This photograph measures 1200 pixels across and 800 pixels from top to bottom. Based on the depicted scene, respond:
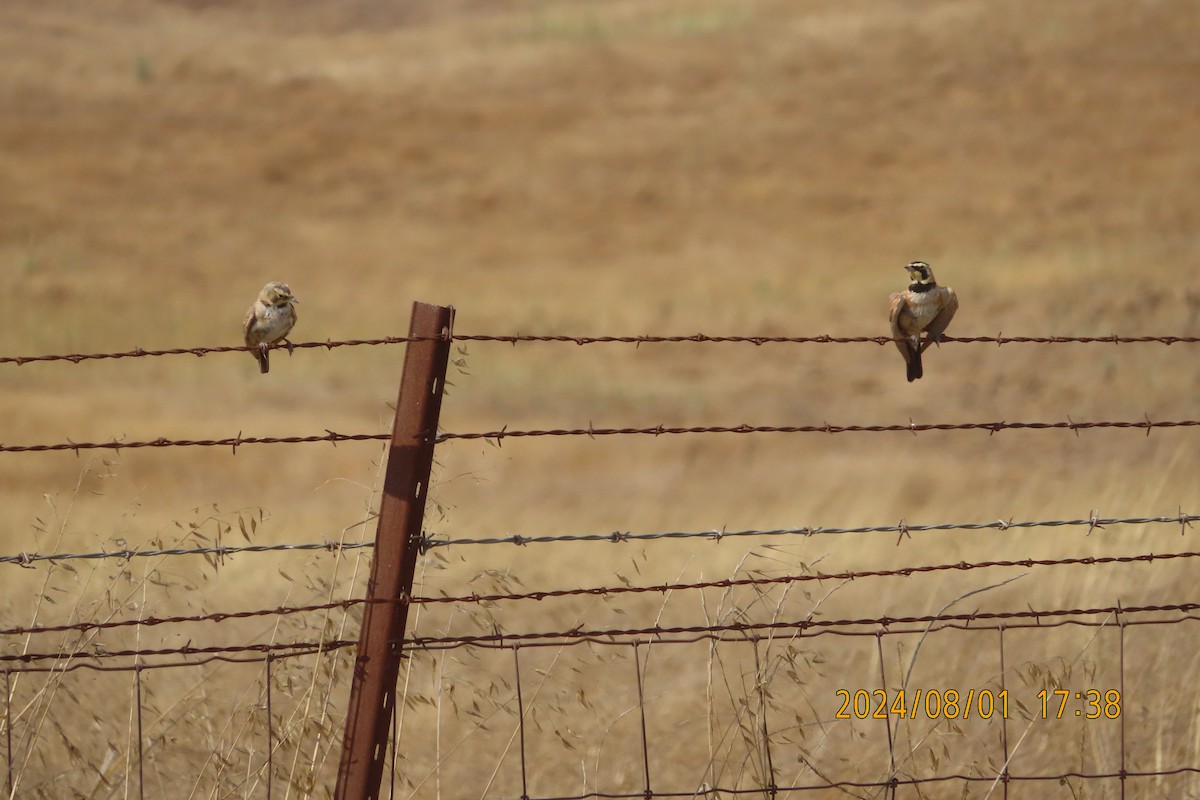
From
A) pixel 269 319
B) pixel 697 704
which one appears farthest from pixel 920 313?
pixel 697 704

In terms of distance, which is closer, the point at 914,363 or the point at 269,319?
the point at 269,319

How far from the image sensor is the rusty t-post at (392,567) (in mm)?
4266

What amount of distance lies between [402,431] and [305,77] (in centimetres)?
4479

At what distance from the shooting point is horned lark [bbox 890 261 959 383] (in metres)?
6.66

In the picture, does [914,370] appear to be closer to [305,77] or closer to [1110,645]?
[1110,645]

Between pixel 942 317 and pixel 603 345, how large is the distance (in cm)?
2357

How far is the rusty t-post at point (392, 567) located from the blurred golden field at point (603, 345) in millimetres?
498

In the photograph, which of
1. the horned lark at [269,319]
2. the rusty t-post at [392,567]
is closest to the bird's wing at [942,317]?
the horned lark at [269,319]

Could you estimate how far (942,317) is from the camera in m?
6.73

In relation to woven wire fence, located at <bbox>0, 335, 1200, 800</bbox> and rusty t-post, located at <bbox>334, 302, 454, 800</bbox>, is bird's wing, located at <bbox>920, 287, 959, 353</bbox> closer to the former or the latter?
woven wire fence, located at <bbox>0, 335, 1200, 800</bbox>
